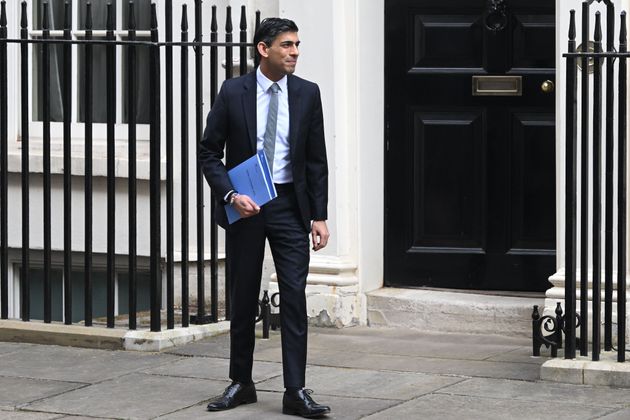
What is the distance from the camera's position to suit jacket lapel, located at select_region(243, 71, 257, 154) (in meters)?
7.00

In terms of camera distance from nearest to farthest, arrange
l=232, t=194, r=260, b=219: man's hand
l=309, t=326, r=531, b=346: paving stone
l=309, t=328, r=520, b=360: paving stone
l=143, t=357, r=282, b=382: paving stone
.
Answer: l=232, t=194, r=260, b=219: man's hand, l=143, t=357, r=282, b=382: paving stone, l=309, t=328, r=520, b=360: paving stone, l=309, t=326, r=531, b=346: paving stone

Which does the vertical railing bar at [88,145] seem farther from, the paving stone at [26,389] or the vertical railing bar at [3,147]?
the paving stone at [26,389]

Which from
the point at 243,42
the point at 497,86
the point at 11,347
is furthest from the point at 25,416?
the point at 497,86

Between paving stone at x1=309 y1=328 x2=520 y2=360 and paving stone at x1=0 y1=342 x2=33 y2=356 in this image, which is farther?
paving stone at x1=0 y1=342 x2=33 y2=356

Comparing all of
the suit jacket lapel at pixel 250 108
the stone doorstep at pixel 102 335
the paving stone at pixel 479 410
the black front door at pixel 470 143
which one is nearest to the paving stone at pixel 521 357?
the black front door at pixel 470 143

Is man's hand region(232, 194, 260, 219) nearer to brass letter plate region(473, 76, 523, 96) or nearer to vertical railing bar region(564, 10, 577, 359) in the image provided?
vertical railing bar region(564, 10, 577, 359)

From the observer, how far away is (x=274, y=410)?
709 cm

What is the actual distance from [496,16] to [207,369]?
2881 millimetres

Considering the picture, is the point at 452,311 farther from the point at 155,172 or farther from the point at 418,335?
the point at 155,172

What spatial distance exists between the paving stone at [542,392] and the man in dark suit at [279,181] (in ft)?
3.23

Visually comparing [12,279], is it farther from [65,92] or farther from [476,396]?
[476,396]

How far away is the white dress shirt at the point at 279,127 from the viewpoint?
7.00 metres

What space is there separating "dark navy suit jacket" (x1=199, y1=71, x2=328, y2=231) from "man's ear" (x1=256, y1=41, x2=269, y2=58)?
151 millimetres

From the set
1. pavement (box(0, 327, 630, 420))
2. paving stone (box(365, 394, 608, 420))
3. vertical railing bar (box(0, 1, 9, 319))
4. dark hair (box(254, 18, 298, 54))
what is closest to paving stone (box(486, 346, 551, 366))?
pavement (box(0, 327, 630, 420))
